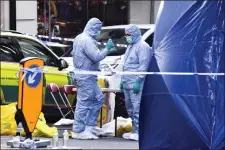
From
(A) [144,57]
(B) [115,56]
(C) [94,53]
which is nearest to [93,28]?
(C) [94,53]

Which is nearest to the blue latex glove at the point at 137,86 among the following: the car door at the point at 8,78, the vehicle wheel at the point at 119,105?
the vehicle wheel at the point at 119,105

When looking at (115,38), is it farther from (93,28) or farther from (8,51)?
A: (93,28)

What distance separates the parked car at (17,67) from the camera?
488 inches

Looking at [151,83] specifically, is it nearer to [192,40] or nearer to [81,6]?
[192,40]

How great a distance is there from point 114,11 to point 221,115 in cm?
1293

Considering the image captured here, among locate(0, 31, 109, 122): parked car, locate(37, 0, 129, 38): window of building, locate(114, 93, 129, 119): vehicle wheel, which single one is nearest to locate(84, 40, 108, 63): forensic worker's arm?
locate(0, 31, 109, 122): parked car

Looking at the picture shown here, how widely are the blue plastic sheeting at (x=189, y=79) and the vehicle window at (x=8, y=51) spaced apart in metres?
4.23

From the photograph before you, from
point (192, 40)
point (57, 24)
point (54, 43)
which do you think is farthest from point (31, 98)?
point (57, 24)

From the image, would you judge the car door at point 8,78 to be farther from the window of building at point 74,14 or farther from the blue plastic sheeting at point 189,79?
the window of building at point 74,14

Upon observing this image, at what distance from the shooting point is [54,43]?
17984 mm

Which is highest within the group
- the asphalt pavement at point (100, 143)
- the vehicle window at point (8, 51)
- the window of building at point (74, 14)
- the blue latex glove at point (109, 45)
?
the window of building at point (74, 14)

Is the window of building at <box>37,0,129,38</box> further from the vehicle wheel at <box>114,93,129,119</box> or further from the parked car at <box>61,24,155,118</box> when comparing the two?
the vehicle wheel at <box>114,93,129,119</box>

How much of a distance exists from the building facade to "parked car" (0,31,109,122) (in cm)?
565

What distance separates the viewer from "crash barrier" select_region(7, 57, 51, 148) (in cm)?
988
